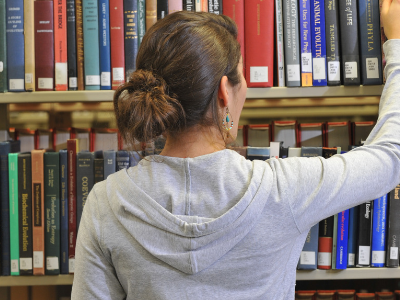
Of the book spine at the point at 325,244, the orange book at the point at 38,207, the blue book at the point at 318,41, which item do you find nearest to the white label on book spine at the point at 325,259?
the book spine at the point at 325,244

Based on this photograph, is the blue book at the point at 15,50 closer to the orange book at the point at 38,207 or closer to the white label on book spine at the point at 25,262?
the orange book at the point at 38,207

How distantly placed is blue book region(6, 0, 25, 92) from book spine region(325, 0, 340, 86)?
2.71 ft

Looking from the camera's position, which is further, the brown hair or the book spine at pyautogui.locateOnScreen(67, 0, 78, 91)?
the book spine at pyautogui.locateOnScreen(67, 0, 78, 91)

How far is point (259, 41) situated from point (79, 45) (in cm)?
49

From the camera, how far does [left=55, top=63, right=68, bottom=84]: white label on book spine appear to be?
103 centimetres

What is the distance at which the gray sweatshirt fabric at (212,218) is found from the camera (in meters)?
0.65

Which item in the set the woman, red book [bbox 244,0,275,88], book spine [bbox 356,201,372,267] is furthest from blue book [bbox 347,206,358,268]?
red book [bbox 244,0,275,88]

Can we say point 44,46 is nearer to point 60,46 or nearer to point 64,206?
point 60,46

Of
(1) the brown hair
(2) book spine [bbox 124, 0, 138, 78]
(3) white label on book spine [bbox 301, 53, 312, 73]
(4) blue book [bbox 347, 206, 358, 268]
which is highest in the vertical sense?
(2) book spine [bbox 124, 0, 138, 78]

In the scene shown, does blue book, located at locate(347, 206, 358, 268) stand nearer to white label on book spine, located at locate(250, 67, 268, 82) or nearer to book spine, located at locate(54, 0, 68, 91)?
white label on book spine, located at locate(250, 67, 268, 82)

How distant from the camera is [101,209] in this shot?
71 centimetres

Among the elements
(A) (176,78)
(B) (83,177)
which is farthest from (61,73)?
(A) (176,78)

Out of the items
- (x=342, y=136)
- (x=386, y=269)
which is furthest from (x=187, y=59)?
(x=386, y=269)

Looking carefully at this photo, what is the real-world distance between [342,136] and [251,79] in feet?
1.14
